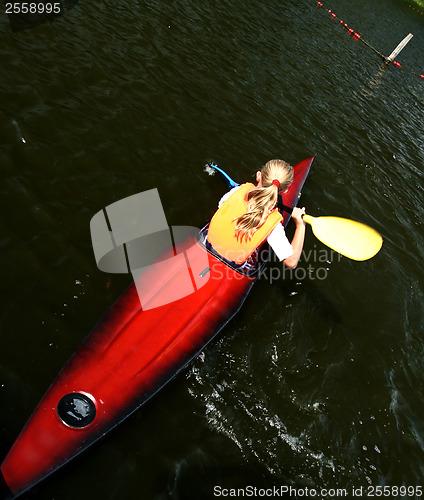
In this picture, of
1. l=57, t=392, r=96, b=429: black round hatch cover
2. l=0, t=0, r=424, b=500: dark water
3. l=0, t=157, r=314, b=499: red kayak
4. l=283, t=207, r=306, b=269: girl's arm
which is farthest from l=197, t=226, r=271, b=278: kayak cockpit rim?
l=57, t=392, r=96, b=429: black round hatch cover

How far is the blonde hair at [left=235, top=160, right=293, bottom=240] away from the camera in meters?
3.61

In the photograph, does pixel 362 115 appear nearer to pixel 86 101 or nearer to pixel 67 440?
pixel 86 101

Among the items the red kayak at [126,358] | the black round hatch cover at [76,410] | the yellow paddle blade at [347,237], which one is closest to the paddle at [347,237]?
the yellow paddle blade at [347,237]

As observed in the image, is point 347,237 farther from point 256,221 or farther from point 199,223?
point 199,223

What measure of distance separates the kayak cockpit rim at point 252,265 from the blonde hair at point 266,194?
70 cm

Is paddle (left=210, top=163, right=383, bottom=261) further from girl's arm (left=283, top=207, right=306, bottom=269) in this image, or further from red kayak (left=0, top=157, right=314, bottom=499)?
red kayak (left=0, top=157, right=314, bottom=499)

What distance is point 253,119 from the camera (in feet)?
26.2

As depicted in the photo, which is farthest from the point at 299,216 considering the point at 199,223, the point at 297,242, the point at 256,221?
the point at 199,223

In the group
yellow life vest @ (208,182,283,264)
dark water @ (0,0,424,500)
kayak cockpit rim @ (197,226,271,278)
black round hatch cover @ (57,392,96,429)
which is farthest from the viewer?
kayak cockpit rim @ (197,226,271,278)

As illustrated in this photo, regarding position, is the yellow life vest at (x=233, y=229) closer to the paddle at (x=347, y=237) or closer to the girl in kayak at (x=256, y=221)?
the girl in kayak at (x=256, y=221)

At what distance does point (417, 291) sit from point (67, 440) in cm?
563

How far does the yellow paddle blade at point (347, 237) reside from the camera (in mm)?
4535

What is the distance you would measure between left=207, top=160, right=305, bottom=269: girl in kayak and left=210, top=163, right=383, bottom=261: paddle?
602 millimetres

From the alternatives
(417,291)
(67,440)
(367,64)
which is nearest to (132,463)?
(67,440)
